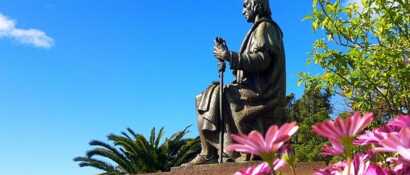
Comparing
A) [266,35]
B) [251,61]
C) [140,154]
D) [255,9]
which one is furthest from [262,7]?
[140,154]

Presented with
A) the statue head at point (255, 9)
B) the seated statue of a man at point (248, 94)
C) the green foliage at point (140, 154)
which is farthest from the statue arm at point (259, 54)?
the green foliage at point (140, 154)

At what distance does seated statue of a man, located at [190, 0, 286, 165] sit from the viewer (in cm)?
945

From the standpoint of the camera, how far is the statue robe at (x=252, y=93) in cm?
945

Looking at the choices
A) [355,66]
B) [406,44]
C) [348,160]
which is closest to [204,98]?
[355,66]

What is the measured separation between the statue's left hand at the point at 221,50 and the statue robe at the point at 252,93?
0.10 metres

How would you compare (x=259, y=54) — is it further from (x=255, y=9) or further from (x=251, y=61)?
(x=255, y=9)

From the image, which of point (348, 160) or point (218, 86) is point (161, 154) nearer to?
point (218, 86)

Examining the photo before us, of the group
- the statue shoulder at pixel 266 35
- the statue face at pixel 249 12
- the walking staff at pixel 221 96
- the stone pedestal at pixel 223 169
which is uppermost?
the statue face at pixel 249 12

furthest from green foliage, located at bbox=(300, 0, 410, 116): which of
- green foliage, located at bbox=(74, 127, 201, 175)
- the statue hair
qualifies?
green foliage, located at bbox=(74, 127, 201, 175)

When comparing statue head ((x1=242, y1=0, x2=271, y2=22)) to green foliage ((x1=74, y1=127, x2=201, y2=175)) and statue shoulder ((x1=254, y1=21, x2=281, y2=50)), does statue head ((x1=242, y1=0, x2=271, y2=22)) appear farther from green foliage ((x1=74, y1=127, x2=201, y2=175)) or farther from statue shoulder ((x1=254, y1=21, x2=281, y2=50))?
green foliage ((x1=74, y1=127, x2=201, y2=175))

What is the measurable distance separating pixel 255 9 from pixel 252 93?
57.1 inches

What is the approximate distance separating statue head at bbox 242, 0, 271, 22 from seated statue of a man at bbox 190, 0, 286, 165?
0.26 meters

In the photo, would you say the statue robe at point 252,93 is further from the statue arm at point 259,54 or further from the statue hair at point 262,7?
the statue hair at point 262,7

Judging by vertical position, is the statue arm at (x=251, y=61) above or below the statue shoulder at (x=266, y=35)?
below
